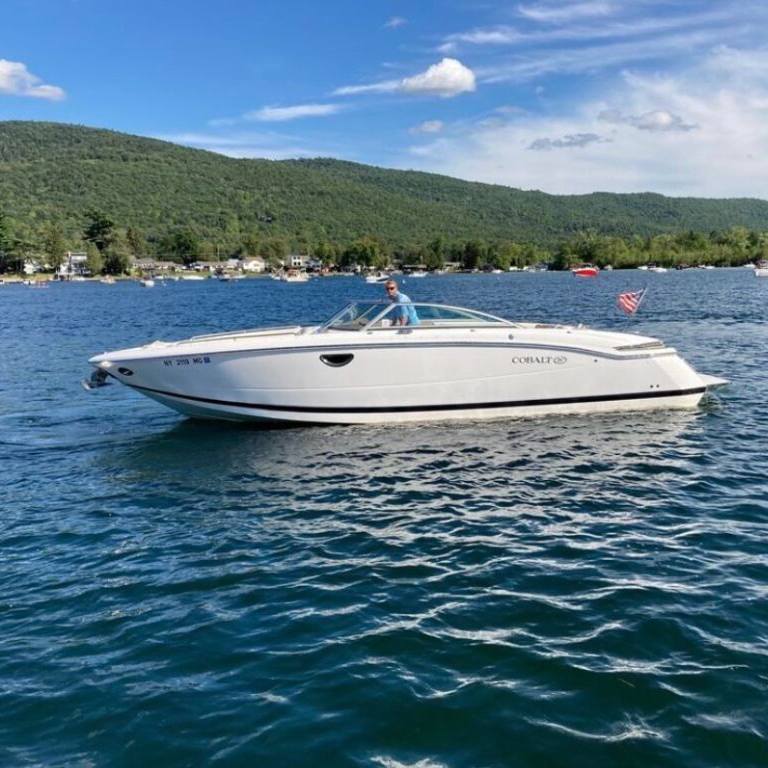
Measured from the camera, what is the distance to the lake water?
505cm

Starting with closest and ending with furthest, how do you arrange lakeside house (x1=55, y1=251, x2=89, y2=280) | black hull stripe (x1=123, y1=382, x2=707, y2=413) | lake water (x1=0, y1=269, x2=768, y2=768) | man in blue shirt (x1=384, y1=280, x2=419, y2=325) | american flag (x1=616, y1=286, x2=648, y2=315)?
lake water (x1=0, y1=269, x2=768, y2=768)
black hull stripe (x1=123, y1=382, x2=707, y2=413)
man in blue shirt (x1=384, y1=280, x2=419, y2=325)
american flag (x1=616, y1=286, x2=648, y2=315)
lakeside house (x1=55, y1=251, x2=89, y2=280)

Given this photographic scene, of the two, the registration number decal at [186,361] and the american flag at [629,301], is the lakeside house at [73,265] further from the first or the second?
the american flag at [629,301]

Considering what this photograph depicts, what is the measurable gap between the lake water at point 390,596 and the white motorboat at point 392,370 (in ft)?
1.65

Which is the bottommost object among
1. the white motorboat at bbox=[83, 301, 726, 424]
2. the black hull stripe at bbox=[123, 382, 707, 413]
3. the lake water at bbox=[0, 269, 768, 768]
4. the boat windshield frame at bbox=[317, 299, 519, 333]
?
the lake water at bbox=[0, 269, 768, 768]

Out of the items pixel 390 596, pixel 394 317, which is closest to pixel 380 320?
pixel 394 317

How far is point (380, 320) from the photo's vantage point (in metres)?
13.7

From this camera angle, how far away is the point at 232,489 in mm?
10500

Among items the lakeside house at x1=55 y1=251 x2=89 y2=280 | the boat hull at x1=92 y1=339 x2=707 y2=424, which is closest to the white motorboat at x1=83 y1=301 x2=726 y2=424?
the boat hull at x1=92 y1=339 x2=707 y2=424

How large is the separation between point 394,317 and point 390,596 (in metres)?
7.43

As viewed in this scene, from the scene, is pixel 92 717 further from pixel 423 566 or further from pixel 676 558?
pixel 676 558

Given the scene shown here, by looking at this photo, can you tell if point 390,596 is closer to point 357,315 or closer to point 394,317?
point 394,317

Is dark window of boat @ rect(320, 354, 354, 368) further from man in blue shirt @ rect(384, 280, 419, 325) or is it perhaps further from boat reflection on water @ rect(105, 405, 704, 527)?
boat reflection on water @ rect(105, 405, 704, 527)

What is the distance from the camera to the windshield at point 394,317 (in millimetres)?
13766

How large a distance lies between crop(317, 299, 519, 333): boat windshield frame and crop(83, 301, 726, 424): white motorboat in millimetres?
21
